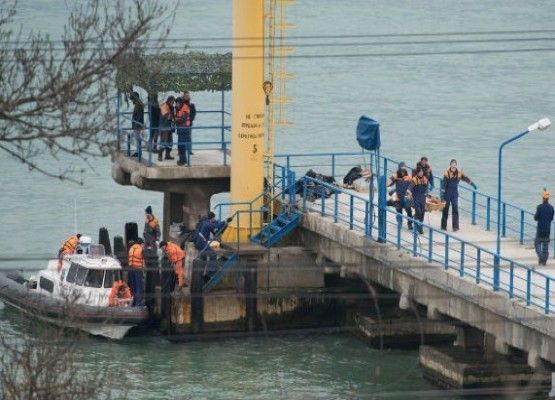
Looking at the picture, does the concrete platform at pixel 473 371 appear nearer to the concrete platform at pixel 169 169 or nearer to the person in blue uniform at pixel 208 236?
the person in blue uniform at pixel 208 236

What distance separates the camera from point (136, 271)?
38938mm

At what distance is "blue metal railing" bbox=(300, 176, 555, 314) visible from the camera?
33219 millimetres

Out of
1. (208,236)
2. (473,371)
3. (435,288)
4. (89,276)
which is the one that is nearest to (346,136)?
(208,236)

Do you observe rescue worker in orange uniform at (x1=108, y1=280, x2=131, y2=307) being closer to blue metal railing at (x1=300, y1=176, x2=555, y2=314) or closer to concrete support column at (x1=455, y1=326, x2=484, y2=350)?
blue metal railing at (x1=300, y1=176, x2=555, y2=314)

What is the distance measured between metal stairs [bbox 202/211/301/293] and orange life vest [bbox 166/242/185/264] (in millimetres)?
736

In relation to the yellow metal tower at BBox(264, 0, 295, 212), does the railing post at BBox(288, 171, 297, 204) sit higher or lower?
lower

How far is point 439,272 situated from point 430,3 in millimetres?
72316

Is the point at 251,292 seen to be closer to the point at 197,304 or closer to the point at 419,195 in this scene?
the point at 197,304

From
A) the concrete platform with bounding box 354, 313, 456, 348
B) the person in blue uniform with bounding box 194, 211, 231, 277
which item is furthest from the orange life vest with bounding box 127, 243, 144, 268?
the concrete platform with bounding box 354, 313, 456, 348

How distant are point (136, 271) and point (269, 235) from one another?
2729 millimetres

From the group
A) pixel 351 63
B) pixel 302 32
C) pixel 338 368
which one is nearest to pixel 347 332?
pixel 338 368

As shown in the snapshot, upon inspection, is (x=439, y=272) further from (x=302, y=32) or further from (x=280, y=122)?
(x=302, y=32)

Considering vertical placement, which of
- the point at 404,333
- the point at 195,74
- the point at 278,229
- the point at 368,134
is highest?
the point at 195,74

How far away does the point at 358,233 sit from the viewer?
38.5 metres
